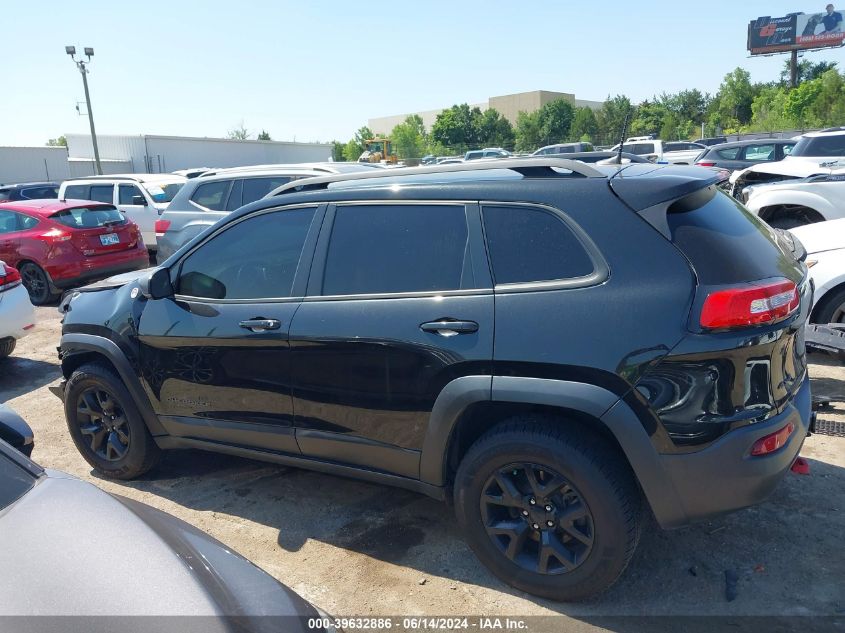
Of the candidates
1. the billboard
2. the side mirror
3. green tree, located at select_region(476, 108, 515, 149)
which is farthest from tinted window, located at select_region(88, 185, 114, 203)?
the billboard

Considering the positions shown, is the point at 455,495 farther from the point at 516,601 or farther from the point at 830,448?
the point at 830,448

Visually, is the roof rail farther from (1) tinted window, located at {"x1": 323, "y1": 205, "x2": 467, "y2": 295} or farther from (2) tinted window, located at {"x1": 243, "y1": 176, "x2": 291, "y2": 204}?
Answer: (2) tinted window, located at {"x1": 243, "y1": 176, "x2": 291, "y2": 204}

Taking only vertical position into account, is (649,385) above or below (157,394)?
above

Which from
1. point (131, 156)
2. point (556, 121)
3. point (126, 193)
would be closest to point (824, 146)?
point (126, 193)

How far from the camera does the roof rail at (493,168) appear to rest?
309 cm

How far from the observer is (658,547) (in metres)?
3.38

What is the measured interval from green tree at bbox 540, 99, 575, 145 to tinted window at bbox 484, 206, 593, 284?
194 ft

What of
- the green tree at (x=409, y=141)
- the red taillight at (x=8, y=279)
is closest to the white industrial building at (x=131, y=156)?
the green tree at (x=409, y=141)

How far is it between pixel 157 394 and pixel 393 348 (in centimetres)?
172

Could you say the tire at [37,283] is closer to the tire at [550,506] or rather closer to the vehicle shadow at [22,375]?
the vehicle shadow at [22,375]

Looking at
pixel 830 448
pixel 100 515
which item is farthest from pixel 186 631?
pixel 830 448

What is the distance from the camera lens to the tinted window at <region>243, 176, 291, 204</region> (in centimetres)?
875

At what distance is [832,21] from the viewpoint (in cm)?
5928

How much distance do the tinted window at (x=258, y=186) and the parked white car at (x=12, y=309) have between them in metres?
2.82
